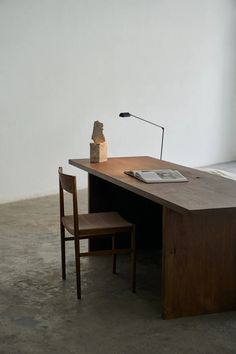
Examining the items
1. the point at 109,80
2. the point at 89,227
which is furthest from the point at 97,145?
the point at 109,80

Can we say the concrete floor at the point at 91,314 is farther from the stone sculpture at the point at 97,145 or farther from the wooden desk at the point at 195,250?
the stone sculpture at the point at 97,145

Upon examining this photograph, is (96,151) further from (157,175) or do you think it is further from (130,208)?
(157,175)

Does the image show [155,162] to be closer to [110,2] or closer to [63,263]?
[63,263]

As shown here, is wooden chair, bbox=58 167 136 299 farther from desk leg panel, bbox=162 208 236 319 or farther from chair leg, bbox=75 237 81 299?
desk leg panel, bbox=162 208 236 319

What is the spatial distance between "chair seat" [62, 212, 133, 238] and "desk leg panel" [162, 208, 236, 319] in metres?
0.47

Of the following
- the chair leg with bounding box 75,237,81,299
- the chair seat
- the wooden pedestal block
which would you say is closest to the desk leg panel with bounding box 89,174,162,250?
Result: the wooden pedestal block

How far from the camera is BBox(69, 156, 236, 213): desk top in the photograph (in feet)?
8.28

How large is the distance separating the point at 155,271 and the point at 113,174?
0.76 metres

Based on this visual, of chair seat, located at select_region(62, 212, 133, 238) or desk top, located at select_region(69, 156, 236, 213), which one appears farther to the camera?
chair seat, located at select_region(62, 212, 133, 238)

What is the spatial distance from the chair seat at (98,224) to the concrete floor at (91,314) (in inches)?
15.0

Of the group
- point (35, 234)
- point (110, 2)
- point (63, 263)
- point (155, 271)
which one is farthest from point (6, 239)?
point (110, 2)

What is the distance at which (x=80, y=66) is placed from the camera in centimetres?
600

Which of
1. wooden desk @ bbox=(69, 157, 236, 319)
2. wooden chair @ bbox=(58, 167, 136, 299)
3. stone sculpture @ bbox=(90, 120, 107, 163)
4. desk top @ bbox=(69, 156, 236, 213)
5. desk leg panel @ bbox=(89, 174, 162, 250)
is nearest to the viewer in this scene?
desk top @ bbox=(69, 156, 236, 213)

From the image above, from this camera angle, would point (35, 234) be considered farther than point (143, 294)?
Yes
